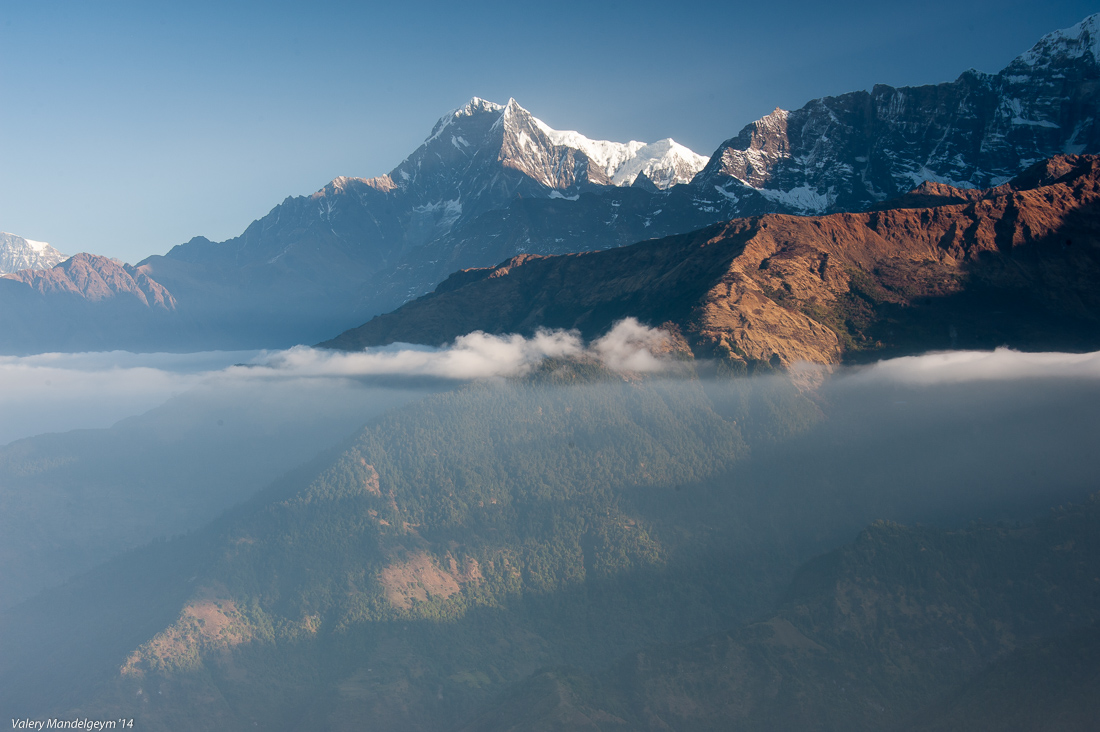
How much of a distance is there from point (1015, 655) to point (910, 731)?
37489mm

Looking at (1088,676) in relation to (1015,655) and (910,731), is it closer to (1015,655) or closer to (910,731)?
(1015,655)

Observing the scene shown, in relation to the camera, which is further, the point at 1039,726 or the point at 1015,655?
the point at 1015,655

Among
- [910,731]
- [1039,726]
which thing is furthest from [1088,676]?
[910,731]

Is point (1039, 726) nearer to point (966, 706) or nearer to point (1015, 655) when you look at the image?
point (966, 706)

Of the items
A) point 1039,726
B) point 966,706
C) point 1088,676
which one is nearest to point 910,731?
point 966,706

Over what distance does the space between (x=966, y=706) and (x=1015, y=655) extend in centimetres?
2336

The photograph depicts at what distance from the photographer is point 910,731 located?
185m

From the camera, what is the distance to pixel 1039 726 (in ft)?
546

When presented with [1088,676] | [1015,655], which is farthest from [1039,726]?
[1015,655]

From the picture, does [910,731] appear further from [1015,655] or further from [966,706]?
Answer: [1015,655]

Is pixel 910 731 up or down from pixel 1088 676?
down

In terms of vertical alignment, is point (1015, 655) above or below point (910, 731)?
above

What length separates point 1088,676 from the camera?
17212 cm

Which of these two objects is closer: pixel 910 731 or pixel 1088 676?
pixel 1088 676
